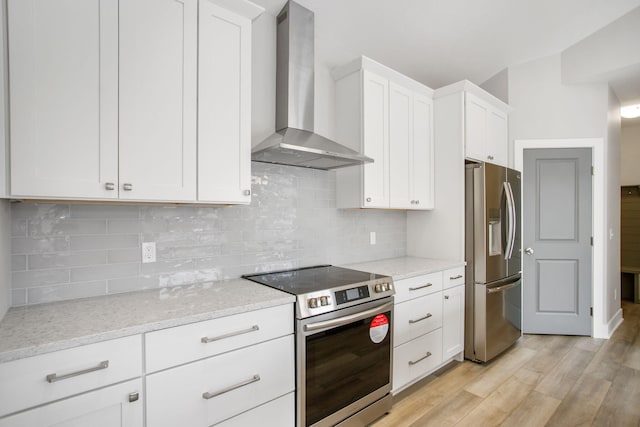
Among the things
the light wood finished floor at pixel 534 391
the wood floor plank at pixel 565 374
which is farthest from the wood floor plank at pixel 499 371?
the wood floor plank at pixel 565 374

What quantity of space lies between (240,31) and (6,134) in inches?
47.5

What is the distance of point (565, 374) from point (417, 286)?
5.06 feet

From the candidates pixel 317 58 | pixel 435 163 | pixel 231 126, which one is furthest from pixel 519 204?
pixel 231 126

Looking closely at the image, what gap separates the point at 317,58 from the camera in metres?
2.72

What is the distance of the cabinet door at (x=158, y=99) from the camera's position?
1505 mm

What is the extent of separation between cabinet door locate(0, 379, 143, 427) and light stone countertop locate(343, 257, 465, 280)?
1.63 metres

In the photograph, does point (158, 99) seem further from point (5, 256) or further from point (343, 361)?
point (343, 361)

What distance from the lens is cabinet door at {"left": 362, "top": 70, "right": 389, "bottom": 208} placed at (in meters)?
2.60

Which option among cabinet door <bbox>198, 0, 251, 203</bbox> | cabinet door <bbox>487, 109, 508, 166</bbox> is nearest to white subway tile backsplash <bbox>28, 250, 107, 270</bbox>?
cabinet door <bbox>198, 0, 251, 203</bbox>

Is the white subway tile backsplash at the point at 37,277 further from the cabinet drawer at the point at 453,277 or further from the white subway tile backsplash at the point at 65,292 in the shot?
the cabinet drawer at the point at 453,277

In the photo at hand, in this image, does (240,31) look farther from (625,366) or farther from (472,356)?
(625,366)

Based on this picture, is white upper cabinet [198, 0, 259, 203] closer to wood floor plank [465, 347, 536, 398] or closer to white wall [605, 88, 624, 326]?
wood floor plank [465, 347, 536, 398]

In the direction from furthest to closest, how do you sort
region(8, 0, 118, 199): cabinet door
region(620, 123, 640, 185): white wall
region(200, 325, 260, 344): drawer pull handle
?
region(620, 123, 640, 185): white wall, region(200, 325, 260, 344): drawer pull handle, region(8, 0, 118, 199): cabinet door

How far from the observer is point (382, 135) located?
2711 millimetres
